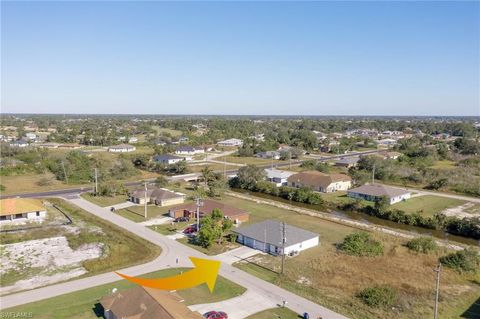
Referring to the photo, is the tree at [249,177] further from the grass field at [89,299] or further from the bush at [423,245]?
the grass field at [89,299]

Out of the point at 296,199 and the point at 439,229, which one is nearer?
the point at 439,229

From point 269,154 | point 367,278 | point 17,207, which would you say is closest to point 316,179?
point 367,278

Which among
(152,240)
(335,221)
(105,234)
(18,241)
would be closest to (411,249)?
(335,221)

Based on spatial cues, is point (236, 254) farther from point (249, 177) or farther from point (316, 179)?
point (316, 179)

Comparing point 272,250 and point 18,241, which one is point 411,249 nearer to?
point 272,250

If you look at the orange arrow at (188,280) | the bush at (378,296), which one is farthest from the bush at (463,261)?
the orange arrow at (188,280)

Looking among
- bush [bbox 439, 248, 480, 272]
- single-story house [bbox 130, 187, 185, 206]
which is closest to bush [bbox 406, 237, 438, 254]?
bush [bbox 439, 248, 480, 272]
